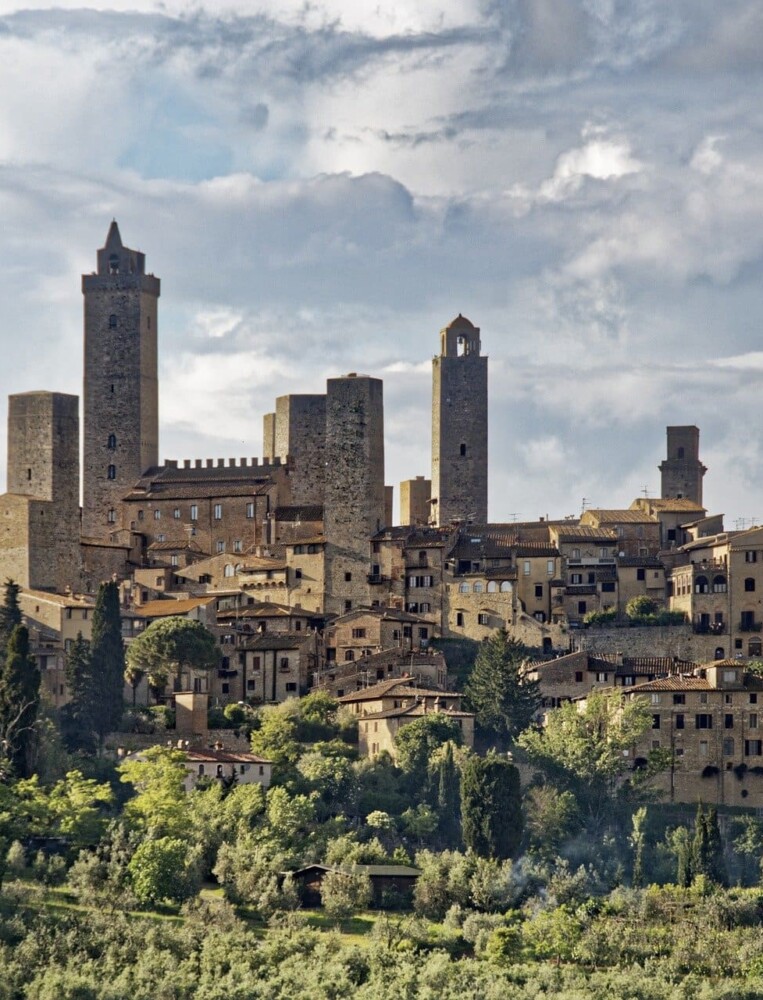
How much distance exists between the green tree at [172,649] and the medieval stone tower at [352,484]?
8.84 metres

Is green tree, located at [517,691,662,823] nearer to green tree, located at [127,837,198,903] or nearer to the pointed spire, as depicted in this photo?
green tree, located at [127,837,198,903]

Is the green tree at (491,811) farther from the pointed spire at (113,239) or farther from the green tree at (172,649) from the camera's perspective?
the pointed spire at (113,239)

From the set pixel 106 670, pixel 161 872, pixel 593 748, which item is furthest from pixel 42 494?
pixel 161 872

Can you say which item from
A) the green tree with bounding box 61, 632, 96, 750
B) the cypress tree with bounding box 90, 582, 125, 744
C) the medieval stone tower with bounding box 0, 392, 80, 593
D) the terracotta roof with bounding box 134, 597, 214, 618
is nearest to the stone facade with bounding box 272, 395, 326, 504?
the medieval stone tower with bounding box 0, 392, 80, 593

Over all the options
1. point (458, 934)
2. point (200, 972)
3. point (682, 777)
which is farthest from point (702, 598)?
point (200, 972)

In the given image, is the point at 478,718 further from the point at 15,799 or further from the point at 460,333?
the point at 460,333

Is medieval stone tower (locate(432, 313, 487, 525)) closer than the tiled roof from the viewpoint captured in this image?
No

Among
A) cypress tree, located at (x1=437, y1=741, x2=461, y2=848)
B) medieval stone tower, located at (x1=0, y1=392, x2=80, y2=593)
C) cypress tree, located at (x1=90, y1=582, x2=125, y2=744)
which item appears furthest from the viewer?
medieval stone tower, located at (x1=0, y1=392, x2=80, y2=593)

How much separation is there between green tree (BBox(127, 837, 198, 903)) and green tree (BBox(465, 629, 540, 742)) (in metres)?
14.7

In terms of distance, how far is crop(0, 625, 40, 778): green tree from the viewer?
285 ft

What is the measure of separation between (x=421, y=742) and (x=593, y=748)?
5.07 m

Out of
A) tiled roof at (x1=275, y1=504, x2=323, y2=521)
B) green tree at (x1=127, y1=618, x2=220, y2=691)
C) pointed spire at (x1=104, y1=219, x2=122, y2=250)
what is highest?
pointed spire at (x1=104, y1=219, x2=122, y2=250)

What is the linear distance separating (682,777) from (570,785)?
3864mm

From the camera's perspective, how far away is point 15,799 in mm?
84250
